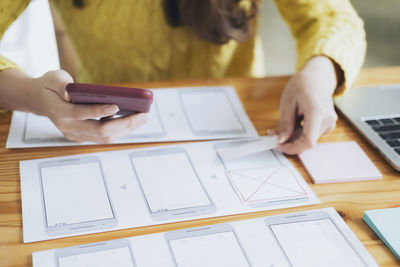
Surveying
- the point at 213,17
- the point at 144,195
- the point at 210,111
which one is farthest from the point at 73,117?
the point at 213,17

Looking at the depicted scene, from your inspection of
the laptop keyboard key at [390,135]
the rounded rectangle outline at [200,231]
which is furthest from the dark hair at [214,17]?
the rounded rectangle outline at [200,231]

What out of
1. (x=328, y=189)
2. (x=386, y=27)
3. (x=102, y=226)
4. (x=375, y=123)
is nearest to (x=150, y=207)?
(x=102, y=226)

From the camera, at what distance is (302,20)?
78 cm

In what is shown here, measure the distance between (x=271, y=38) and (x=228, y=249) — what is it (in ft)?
4.98

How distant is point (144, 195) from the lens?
1.67ft

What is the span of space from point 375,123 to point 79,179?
0.47 m

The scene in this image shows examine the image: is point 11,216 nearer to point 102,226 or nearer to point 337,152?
point 102,226

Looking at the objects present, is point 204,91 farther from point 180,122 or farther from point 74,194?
point 74,194

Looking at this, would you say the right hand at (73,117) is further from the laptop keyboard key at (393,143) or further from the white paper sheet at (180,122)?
the laptop keyboard key at (393,143)

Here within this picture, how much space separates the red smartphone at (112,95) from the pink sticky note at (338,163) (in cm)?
25

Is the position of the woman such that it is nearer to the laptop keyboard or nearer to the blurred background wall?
the laptop keyboard

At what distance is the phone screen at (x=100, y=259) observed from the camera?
0.42 metres

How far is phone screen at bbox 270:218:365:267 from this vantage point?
443 millimetres

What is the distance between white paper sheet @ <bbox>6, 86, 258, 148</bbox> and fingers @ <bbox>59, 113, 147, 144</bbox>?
1.5 inches
